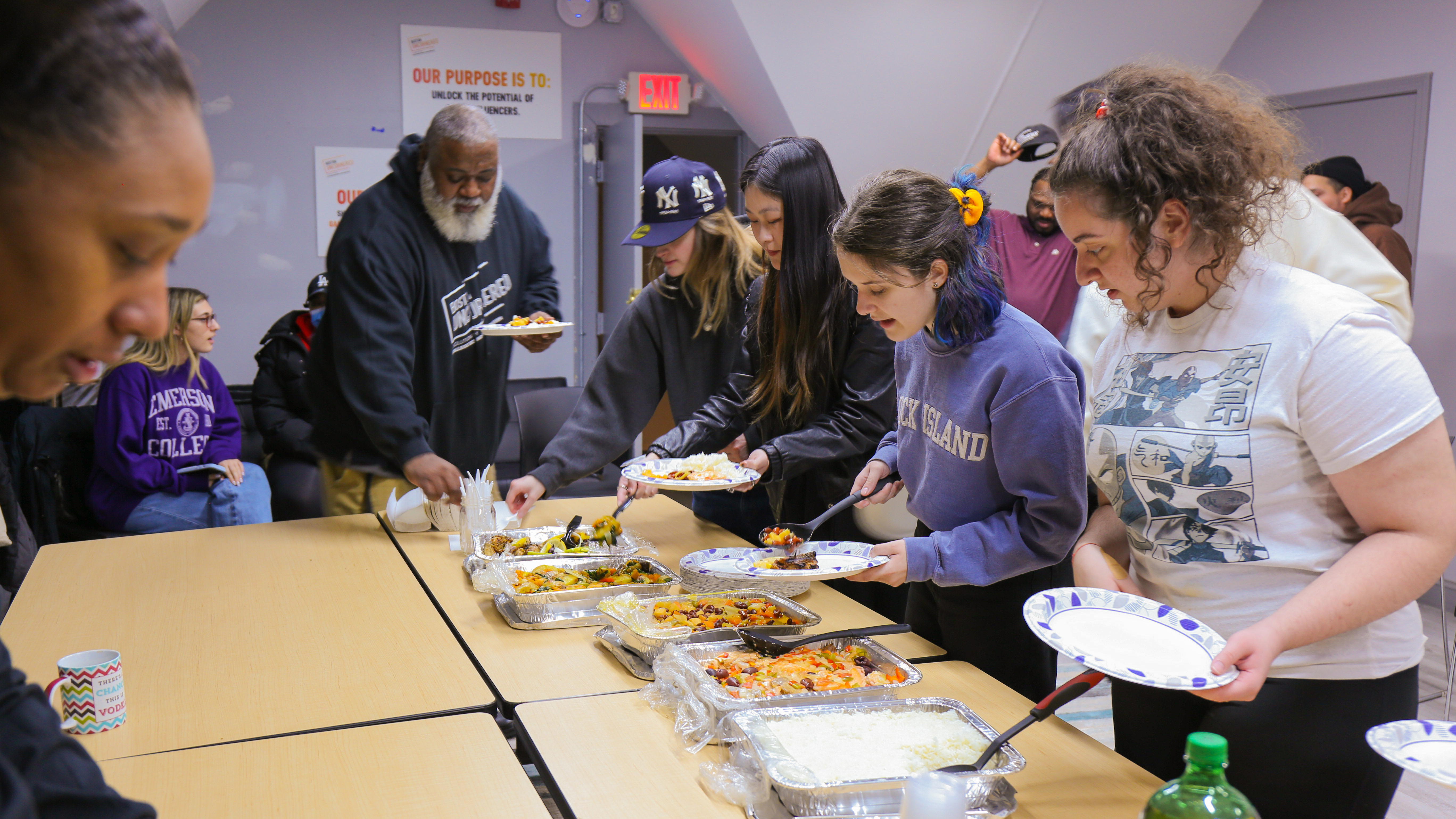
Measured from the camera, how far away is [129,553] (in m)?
2.26

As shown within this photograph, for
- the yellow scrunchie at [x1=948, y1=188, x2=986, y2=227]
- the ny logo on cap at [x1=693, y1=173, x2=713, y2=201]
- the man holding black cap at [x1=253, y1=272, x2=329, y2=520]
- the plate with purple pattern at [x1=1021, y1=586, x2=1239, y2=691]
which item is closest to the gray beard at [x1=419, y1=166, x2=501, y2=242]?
the ny logo on cap at [x1=693, y1=173, x2=713, y2=201]

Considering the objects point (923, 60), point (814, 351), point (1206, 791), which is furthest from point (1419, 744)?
point (923, 60)

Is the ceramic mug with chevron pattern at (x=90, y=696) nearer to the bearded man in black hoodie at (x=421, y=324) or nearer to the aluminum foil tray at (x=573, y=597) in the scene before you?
the aluminum foil tray at (x=573, y=597)

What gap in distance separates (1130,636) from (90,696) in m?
1.41

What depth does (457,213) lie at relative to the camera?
2721 millimetres

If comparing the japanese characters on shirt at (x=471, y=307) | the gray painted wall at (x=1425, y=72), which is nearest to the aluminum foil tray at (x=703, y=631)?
the japanese characters on shirt at (x=471, y=307)

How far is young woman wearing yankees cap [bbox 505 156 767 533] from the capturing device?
2506 mm

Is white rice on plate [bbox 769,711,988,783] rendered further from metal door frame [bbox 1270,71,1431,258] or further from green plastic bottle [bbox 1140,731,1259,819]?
metal door frame [bbox 1270,71,1431,258]

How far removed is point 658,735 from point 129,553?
1.60 metres

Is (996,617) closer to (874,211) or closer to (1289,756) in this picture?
(1289,756)

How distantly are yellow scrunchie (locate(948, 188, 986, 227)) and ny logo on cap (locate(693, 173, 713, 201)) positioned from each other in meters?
0.99

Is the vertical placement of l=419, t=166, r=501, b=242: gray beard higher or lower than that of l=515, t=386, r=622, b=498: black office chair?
higher

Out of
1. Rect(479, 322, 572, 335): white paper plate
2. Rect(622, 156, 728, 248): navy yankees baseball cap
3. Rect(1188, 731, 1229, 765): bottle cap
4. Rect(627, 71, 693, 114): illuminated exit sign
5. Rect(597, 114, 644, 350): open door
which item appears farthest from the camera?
Rect(627, 71, 693, 114): illuminated exit sign

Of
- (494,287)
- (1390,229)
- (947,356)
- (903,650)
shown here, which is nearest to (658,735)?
(903,650)
